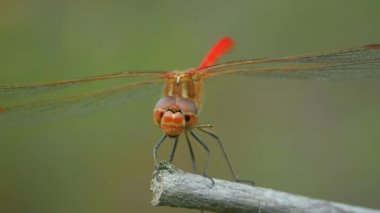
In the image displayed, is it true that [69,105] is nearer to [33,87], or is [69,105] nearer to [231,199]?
[33,87]

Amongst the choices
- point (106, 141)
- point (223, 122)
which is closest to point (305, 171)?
point (223, 122)

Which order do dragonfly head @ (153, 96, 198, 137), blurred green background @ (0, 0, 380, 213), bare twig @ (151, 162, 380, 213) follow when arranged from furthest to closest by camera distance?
blurred green background @ (0, 0, 380, 213), dragonfly head @ (153, 96, 198, 137), bare twig @ (151, 162, 380, 213)

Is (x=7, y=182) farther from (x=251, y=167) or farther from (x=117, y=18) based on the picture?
(x=117, y=18)

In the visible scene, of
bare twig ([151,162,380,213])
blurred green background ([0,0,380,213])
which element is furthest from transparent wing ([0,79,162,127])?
bare twig ([151,162,380,213])

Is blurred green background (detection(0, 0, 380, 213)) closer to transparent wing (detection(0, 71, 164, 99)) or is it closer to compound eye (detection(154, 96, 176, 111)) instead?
transparent wing (detection(0, 71, 164, 99))

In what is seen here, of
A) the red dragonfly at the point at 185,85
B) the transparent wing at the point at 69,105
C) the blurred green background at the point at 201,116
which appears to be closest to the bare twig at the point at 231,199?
the red dragonfly at the point at 185,85

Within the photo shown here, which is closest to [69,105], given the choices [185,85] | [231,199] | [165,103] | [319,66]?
[185,85]
